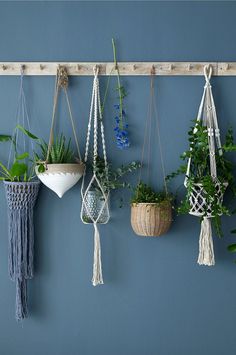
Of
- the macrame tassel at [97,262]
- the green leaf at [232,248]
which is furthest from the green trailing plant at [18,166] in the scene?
the green leaf at [232,248]

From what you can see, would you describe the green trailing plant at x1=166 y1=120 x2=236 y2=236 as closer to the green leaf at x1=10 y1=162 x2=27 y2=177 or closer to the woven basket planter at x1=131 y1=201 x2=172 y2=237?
the woven basket planter at x1=131 y1=201 x2=172 y2=237

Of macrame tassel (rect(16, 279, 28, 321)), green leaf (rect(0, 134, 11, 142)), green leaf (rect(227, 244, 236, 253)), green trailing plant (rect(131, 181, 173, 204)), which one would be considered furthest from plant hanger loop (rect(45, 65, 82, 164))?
green leaf (rect(227, 244, 236, 253))

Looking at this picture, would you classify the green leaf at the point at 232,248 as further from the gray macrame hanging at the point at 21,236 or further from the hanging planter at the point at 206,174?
the gray macrame hanging at the point at 21,236

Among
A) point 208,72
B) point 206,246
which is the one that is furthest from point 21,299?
point 208,72

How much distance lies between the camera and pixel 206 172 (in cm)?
215

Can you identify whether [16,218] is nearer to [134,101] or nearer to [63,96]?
[63,96]

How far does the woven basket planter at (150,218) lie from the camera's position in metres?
Answer: 2.08

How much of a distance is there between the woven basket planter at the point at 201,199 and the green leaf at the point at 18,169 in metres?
0.76

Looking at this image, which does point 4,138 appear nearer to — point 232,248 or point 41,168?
point 41,168

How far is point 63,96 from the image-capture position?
2.26 m

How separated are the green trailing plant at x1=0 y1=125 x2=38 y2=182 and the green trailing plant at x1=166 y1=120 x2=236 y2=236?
2.15 feet

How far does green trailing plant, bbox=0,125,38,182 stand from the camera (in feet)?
6.91

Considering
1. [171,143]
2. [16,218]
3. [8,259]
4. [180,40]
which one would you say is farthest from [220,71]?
[8,259]

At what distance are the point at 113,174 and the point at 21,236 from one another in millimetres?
515
